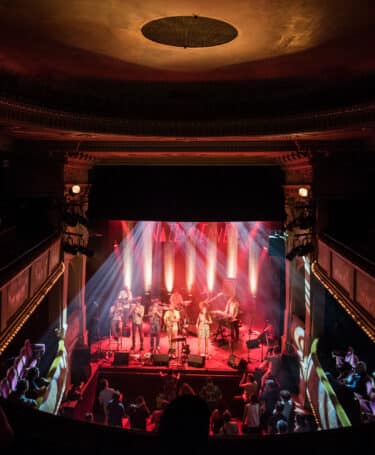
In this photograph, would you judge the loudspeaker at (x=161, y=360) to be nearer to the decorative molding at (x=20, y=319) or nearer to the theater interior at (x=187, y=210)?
the theater interior at (x=187, y=210)

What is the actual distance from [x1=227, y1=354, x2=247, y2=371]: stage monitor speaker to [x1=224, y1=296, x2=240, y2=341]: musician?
1818 mm

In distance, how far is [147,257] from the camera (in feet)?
→ 58.5

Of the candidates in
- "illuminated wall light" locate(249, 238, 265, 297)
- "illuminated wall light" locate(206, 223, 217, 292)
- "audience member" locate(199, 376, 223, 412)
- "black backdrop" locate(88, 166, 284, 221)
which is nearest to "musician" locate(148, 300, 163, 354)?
"black backdrop" locate(88, 166, 284, 221)

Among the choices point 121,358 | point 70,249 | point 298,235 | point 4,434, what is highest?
point 298,235

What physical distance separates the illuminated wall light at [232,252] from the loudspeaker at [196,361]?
496 centimetres

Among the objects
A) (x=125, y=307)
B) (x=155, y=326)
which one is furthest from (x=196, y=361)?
(x=125, y=307)

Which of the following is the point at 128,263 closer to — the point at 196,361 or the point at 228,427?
the point at 196,361

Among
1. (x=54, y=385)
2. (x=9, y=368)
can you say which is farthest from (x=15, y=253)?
(x=54, y=385)

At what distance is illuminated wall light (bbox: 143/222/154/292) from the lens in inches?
701

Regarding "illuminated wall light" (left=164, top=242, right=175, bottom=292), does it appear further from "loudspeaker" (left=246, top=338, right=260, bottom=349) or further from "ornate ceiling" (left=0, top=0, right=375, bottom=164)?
"ornate ceiling" (left=0, top=0, right=375, bottom=164)

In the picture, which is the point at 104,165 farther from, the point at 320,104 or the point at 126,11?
the point at 126,11

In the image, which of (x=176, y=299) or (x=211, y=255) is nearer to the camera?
(x=176, y=299)

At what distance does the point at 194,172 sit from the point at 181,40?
6.95 meters

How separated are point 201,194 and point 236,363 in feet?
12.9
